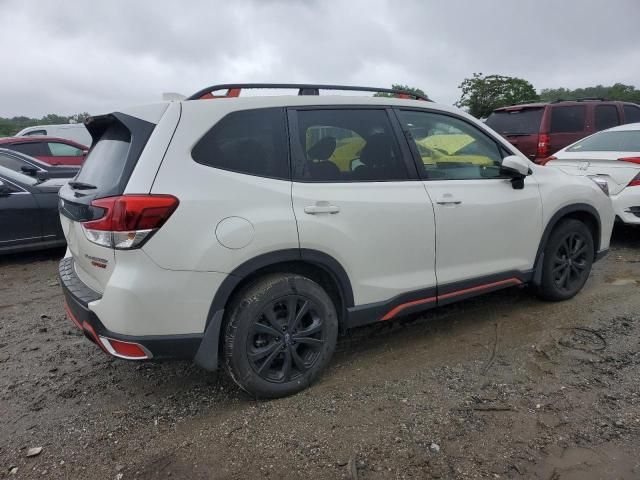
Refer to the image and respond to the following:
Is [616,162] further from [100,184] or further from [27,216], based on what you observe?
[27,216]

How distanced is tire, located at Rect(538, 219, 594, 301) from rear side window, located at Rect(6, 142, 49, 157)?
10942mm

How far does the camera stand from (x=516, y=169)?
11.9 ft

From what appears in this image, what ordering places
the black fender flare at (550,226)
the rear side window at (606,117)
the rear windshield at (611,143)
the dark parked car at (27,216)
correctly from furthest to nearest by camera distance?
the rear side window at (606,117) < the rear windshield at (611,143) < the dark parked car at (27,216) < the black fender flare at (550,226)

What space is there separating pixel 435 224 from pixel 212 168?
1481 millimetres

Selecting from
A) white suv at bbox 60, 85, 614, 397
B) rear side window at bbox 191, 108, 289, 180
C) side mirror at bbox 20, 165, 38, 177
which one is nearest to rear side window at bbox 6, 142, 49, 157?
side mirror at bbox 20, 165, 38, 177

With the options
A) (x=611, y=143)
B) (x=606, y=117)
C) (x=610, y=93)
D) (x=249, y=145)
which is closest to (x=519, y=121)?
(x=606, y=117)

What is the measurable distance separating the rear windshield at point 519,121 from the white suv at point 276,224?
5.97 metres

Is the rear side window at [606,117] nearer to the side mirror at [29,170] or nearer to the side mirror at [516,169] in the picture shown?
the side mirror at [516,169]

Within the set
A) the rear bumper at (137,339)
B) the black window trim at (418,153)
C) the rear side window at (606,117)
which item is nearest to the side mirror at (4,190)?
the rear bumper at (137,339)

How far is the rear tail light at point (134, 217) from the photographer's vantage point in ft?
7.88

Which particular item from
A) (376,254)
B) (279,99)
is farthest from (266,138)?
(376,254)

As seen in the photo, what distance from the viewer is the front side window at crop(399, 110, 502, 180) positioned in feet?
11.2

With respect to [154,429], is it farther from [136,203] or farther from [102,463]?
[136,203]

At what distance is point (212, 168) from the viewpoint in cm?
262
